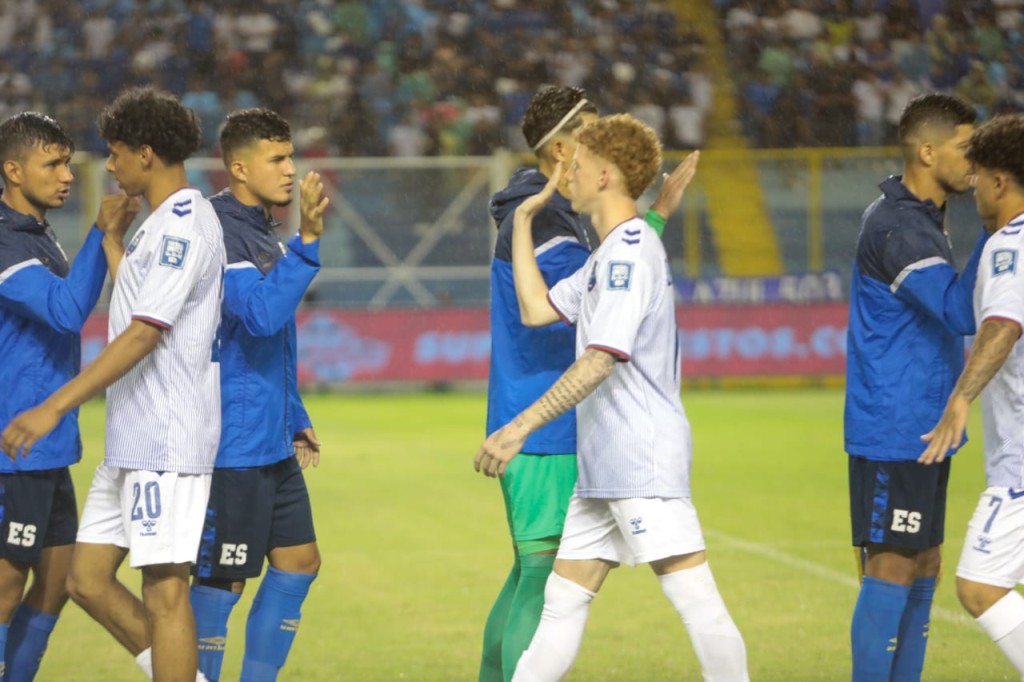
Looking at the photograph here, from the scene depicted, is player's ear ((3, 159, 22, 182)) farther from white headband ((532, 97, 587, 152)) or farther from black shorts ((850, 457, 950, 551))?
black shorts ((850, 457, 950, 551))

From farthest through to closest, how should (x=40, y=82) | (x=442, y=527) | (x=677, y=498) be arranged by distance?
(x=40, y=82) → (x=442, y=527) → (x=677, y=498)

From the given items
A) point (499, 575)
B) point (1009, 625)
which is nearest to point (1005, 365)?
point (1009, 625)

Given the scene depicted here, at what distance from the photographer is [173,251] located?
4.13 m

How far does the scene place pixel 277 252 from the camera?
471cm

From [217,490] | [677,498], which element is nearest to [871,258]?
[677,498]

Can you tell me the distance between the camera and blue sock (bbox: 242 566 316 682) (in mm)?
4750

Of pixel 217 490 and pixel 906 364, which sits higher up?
pixel 906 364

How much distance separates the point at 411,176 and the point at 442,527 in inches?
460

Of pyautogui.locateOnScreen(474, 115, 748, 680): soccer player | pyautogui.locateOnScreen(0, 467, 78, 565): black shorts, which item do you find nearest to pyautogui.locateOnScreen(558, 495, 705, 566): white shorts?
pyautogui.locateOnScreen(474, 115, 748, 680): soccer player

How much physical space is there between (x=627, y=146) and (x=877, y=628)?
5.89 feet

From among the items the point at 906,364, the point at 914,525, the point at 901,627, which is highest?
the point at 906,364

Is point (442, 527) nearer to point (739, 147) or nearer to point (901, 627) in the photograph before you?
point (901, 627)

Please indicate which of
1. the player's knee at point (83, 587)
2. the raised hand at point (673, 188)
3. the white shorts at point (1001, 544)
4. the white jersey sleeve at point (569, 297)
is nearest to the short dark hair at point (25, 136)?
the player's knee at point (83, 587)

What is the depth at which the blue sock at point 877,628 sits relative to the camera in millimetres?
4656
